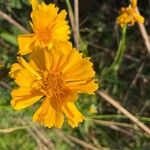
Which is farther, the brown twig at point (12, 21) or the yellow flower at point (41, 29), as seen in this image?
the brown twig at point (12, 21)

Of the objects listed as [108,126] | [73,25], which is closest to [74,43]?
[73,25]

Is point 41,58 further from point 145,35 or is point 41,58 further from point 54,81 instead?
point 145,35

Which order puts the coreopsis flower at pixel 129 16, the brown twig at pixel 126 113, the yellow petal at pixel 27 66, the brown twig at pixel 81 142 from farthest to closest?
the brown twig at pixel 81 142 < the brown twig at pixel 126 113 < the coreopsis flower at pixel 129 16 < the yellow petal at pixel 27 66

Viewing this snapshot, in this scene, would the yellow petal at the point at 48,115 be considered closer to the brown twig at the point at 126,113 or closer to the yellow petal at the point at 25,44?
the yellow petal at the point at 25,44

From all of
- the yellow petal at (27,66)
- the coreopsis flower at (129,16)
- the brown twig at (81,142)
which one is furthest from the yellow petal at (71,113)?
the brown twig at (81,142)

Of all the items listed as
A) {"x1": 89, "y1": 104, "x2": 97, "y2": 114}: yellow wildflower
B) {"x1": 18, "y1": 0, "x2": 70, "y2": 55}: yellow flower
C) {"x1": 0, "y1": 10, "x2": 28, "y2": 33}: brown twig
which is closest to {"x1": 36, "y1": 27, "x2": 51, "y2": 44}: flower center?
{"x1": 18, "y1": 0, "x2": 70, "y2": 55}: yellow flower

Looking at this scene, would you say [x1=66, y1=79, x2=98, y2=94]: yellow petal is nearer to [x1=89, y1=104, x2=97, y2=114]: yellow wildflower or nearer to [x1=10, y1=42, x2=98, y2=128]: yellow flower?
[x1=10, y1=42, x2=98, y2=128]: yellow flower

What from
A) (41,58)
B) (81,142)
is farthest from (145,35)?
(41,58)
